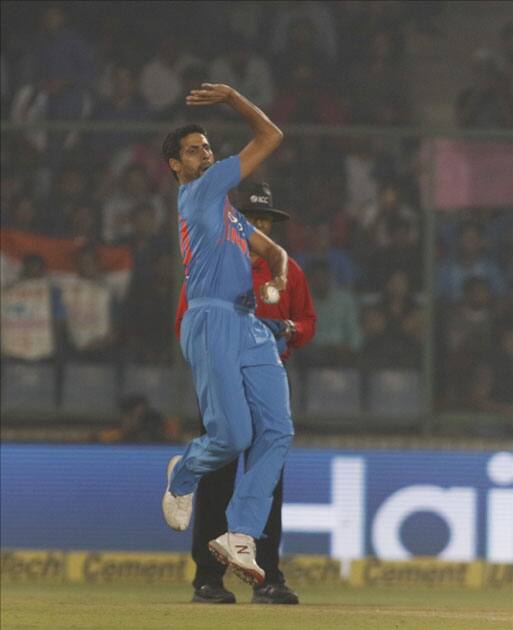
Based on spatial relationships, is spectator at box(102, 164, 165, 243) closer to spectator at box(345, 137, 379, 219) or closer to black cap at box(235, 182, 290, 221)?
spectator at box(345, 137, 379, 219)

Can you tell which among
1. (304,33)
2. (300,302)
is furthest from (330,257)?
(300,302)

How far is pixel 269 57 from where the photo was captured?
482 inches

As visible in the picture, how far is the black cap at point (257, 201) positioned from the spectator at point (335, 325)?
128 inches

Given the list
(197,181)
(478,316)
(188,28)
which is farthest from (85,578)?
(188,28)

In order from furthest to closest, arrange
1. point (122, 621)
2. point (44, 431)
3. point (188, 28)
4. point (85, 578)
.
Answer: point (188, 28) < point (44, 431) < point (85, 578) < point (122, 621)

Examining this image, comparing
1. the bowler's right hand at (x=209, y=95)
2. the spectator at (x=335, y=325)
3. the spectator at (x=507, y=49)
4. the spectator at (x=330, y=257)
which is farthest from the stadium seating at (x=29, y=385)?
the bowler's right hand at (x=209, y=95)

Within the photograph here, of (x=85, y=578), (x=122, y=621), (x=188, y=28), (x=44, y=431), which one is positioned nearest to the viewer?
(x=122, y=621)

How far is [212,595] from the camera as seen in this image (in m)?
7.14

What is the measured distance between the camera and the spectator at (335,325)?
10.5 m

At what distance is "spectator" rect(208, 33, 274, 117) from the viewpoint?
39.1 feet

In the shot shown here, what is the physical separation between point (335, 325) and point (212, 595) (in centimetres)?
368

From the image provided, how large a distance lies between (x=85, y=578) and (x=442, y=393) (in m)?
2.56

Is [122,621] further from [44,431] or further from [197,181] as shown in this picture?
[44,431]

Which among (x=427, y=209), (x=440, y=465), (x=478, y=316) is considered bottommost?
(x=440, y=465)
